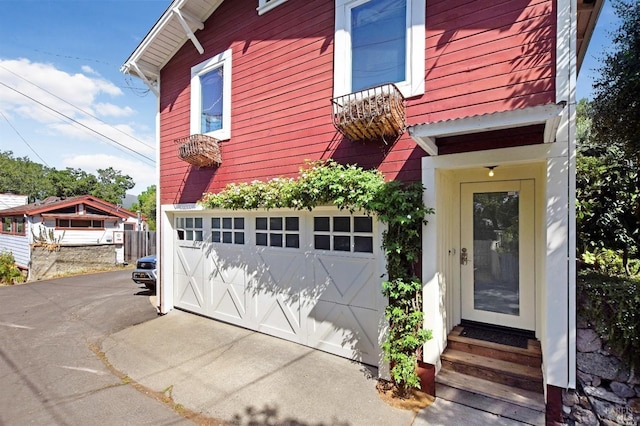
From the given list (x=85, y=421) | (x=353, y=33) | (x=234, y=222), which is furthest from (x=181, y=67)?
(x=85, y=421)

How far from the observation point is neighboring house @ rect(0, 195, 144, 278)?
1280 centimetres

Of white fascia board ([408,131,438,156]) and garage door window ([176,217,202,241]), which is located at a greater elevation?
white fascia board ([408,131,438,156])

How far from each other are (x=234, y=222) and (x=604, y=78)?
5542 mm

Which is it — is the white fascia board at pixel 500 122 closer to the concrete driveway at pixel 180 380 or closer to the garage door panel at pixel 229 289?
the concrete driveway at pixel 180 380

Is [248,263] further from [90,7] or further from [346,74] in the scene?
[90,7]

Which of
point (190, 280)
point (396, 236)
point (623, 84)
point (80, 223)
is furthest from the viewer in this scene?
point (80, 223)

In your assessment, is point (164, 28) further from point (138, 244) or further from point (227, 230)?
point (138, 244)

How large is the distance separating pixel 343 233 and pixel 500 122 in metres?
2.32

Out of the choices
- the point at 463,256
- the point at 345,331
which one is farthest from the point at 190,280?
the point at 463,256

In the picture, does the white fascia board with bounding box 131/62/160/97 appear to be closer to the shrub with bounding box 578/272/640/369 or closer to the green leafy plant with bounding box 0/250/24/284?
the shrub with bounding box 578/272/640/369

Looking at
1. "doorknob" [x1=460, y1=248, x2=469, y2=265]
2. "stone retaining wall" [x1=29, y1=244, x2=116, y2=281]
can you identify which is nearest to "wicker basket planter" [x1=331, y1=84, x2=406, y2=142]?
"doorknob" [x1=460, y1=248, x2=469, y2=265]

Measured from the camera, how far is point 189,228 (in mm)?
6320

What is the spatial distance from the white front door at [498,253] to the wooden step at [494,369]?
656 mm

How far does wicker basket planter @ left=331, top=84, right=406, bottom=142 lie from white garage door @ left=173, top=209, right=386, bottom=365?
1123mm
